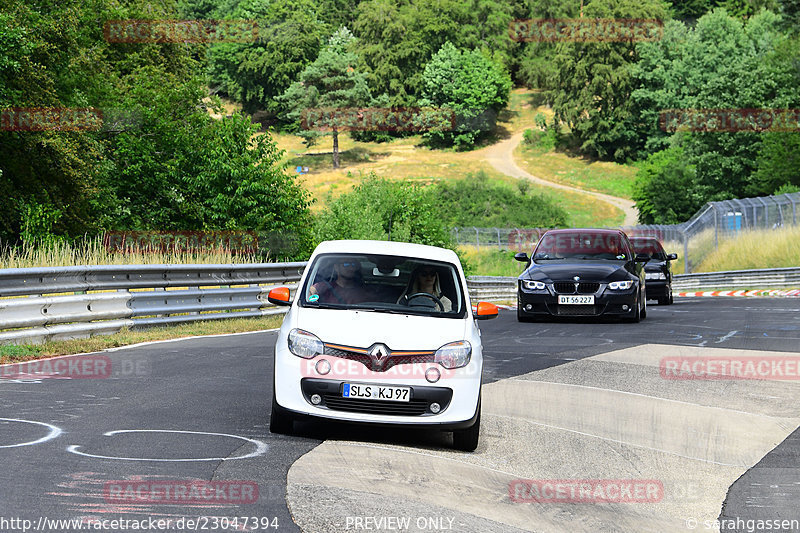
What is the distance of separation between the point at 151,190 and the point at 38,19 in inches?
295

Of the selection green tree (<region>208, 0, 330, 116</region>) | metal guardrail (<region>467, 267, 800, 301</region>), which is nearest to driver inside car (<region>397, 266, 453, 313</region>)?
metal guardrail (<region>467, 267, 800, 301</region>)

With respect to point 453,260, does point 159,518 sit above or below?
below

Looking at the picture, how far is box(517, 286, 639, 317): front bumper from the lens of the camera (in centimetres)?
1866

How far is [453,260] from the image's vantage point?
8883 mm

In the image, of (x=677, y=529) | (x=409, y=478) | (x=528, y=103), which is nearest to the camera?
(x=677, y=529)

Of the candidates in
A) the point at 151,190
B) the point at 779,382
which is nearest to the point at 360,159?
the point at 151,190

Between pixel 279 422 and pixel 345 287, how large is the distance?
4.33 ft

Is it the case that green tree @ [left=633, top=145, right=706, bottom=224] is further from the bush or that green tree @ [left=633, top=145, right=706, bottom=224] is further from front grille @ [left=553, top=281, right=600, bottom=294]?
front grille @ [left=553, top=281, right=600, bottom=294]

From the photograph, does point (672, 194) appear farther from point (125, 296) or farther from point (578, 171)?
point (125, 296)

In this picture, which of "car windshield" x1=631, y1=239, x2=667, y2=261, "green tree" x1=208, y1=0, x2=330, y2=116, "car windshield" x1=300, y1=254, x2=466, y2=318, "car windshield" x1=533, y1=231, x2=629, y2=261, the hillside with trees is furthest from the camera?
"green tree" x1=208, y1=0, x2=330, y2=116

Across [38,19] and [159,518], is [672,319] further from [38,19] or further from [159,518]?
[38,19]

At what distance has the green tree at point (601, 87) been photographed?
11831cm

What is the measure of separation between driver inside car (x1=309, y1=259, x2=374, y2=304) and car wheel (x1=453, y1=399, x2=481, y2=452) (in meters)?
1.39

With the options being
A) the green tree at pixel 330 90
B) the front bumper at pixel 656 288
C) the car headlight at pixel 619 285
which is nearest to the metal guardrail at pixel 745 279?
the front bumper at pixel 656 288
